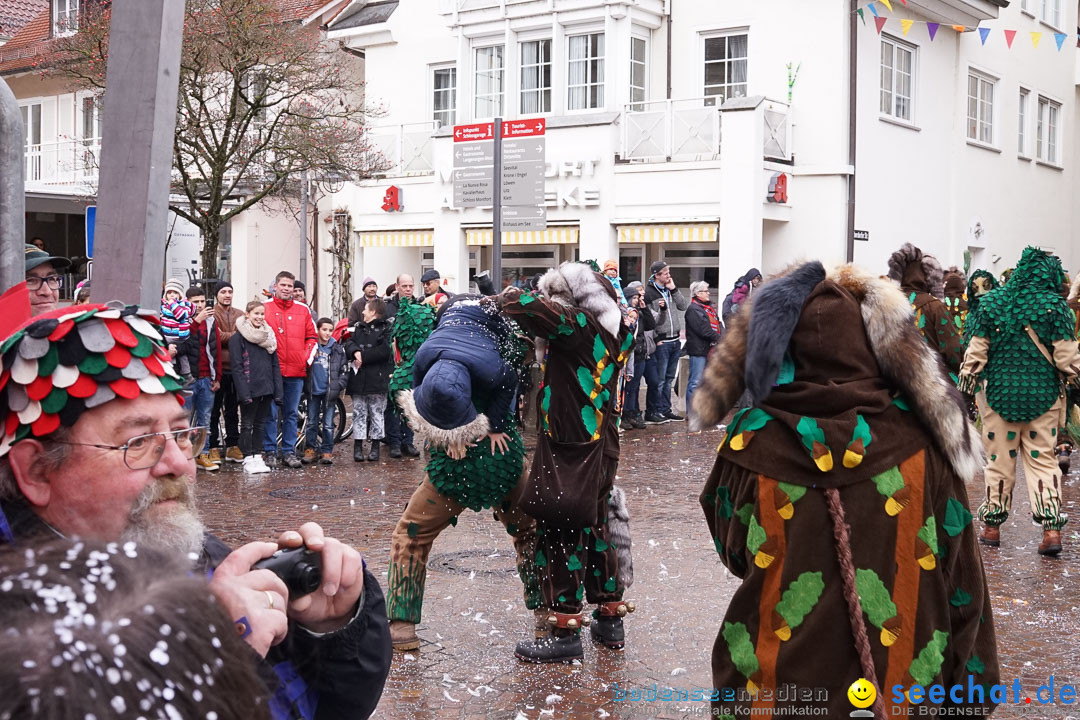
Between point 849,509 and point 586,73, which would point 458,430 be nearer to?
point 849,509

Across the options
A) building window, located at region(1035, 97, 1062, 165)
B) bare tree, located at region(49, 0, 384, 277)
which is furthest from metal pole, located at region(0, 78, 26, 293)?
building window, located at region(1035, 97, 1062, 165)

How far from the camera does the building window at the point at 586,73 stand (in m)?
23.8

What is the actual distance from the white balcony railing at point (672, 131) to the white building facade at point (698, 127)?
0.04 meters

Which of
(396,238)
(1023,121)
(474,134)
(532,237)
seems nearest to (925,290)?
(474,134)

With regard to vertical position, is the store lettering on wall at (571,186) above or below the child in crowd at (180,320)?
above

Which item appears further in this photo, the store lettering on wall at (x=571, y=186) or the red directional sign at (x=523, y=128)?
the store lettering on wall at (x=571, y=186)

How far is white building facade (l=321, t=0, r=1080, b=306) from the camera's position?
22.1 m

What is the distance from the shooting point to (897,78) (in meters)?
24.0

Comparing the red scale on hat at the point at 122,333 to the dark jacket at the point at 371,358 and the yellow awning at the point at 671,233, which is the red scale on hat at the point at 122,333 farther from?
the yellow awning at the point at 671,233

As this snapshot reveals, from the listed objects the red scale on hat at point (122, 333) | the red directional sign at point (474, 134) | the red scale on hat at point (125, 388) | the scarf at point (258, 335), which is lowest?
the scarf at point (258, 335)

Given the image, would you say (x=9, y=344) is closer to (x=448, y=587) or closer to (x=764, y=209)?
(x=448, y=587)

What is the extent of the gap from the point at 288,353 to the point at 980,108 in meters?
20.4

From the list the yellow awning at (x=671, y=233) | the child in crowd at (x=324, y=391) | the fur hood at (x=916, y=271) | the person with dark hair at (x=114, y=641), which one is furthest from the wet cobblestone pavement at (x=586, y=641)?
the yellow awning at (x=671, y=233)

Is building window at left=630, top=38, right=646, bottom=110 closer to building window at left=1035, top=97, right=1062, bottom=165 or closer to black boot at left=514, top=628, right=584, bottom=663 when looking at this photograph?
building window at left=1035, top=97, right=1062, bottom=165
